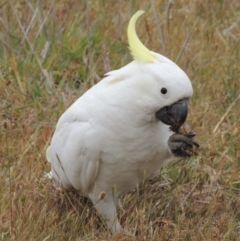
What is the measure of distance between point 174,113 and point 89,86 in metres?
Answer: 1.37

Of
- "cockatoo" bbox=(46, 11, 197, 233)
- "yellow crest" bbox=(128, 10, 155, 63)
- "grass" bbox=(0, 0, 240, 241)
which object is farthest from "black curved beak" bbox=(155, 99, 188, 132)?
"grass" bbox=(0, 0, 240, 241)

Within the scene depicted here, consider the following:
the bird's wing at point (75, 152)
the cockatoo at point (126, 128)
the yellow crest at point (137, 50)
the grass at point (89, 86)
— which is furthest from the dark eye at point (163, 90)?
the grass at point (89, 86)

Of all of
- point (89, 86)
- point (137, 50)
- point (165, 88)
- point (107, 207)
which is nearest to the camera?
point (165, 88)

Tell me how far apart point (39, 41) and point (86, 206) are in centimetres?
139

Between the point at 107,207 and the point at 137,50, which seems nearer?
the point at 137,50

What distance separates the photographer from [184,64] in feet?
13.5

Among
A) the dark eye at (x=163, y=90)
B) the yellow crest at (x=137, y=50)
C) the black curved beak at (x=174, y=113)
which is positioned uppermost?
the yellow crest at (x=137, y=50)

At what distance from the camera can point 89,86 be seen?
13.1 ft

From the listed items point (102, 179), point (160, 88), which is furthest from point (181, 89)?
point (102, 179)

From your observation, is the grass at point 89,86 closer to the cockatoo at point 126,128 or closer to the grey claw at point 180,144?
the cockatoo at point 126,128

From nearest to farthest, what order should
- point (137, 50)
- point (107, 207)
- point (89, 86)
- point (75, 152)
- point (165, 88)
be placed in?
point (165, 88) → point (137, 50) → point (75, 152) → point (107, 207) → point (89, 86)

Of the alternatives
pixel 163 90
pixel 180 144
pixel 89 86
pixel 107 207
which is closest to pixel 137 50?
pixel 163 90

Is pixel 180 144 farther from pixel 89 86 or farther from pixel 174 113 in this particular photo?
pixel 89 86

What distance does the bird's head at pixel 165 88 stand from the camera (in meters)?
2.63
